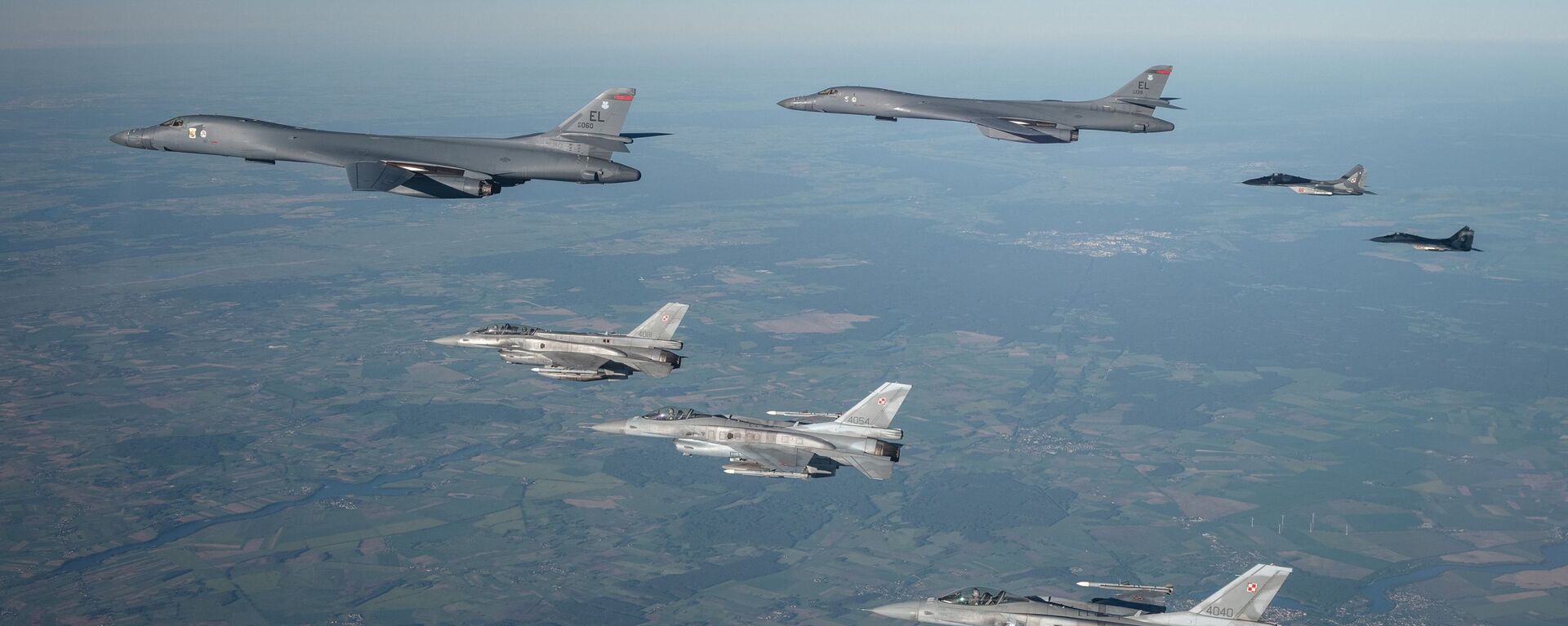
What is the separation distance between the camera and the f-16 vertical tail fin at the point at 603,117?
6369cm

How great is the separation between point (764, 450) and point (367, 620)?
8554 centimetres

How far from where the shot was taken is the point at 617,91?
6338 centimetres

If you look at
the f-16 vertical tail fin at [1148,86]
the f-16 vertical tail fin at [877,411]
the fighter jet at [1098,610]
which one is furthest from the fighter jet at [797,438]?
the f-16 vertical tail fin at [1148,86]

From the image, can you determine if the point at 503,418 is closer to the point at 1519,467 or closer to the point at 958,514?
the point at 958,514

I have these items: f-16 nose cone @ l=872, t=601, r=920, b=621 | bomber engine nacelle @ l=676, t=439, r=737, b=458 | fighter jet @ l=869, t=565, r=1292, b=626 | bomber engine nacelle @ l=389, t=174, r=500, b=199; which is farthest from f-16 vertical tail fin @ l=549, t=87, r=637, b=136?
fighter jet @ l=869, t=565, r=1292, b=626

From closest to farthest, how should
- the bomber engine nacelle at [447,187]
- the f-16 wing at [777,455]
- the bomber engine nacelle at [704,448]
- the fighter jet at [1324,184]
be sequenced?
the f-16 wing at [777,455] < the bomber engine nacelle at [704,448] < the bomber engine nacelle at [447,187] < the fighter jet at [1324,184]

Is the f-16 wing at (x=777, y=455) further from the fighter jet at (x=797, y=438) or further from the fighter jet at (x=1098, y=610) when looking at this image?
the fighter jet at (x=1098, y=610)

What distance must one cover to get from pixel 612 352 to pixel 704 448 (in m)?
8.35

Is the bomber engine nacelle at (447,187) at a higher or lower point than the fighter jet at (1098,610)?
higher

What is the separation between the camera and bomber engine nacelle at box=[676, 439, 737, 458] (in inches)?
2286

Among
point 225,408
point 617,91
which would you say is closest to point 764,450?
point 617,91

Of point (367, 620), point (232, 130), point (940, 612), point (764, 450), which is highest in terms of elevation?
point (232, 130)

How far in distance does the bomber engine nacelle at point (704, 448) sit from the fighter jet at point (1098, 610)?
12.1 metres

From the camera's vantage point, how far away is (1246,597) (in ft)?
162
